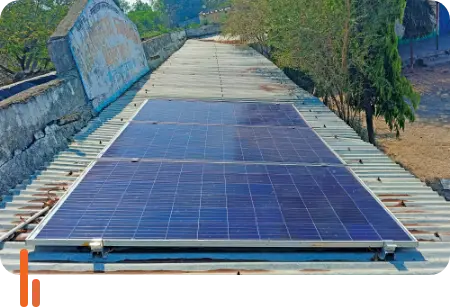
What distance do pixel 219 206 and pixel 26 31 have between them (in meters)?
20.6

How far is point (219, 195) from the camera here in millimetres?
5828

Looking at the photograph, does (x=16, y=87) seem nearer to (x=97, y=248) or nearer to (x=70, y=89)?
(x=70, y=89)

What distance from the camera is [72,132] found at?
31.2 ft

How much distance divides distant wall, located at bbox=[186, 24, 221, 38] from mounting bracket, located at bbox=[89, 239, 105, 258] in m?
40.1

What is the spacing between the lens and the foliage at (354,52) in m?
15.1

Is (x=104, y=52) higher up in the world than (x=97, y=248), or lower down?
higher up

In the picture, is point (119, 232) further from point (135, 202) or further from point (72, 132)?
point (72, 132)

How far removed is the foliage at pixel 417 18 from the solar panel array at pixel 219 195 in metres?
33.7

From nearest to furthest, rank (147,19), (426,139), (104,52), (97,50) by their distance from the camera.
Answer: (97,50) → (104,52) → (426,139) → (147,19)

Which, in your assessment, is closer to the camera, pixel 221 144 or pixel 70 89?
pixel 221 144
